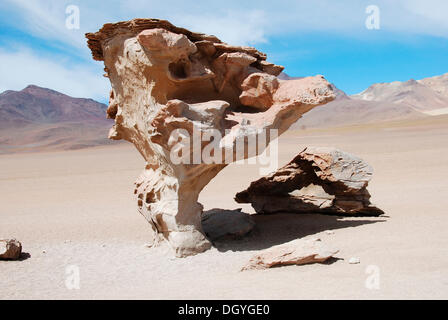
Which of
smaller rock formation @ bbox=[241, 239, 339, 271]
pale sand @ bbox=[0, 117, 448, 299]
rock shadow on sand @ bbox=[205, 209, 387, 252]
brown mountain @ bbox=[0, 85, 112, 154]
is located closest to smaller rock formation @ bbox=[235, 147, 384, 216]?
rock shadow on sand @ bbox=[205, 209, 387, 252]

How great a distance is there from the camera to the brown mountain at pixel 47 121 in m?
76.0

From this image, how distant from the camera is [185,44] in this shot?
6211 mm

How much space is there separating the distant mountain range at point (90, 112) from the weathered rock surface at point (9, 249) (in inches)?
2602

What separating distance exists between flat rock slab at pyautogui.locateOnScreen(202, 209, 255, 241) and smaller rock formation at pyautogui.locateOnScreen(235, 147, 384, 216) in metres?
1.09

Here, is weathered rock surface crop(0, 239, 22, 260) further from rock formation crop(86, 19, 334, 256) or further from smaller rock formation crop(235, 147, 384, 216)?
smaller rock formation crop(235, 147, 384, 216)

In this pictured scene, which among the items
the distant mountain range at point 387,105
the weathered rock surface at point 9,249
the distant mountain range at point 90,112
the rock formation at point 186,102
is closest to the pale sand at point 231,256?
the weathered rock surface at point 9,249

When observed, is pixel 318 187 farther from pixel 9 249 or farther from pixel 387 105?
pixel 387 105

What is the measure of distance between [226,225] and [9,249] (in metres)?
3.64

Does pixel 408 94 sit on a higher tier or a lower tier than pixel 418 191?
higher

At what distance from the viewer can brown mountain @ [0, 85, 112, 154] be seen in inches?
2991

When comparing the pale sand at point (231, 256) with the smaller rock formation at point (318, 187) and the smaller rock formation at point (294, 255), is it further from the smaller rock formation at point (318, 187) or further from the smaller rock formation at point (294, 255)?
the smaller rock formation at point (318, 187)

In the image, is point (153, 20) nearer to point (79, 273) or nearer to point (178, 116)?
point (178, 116)
